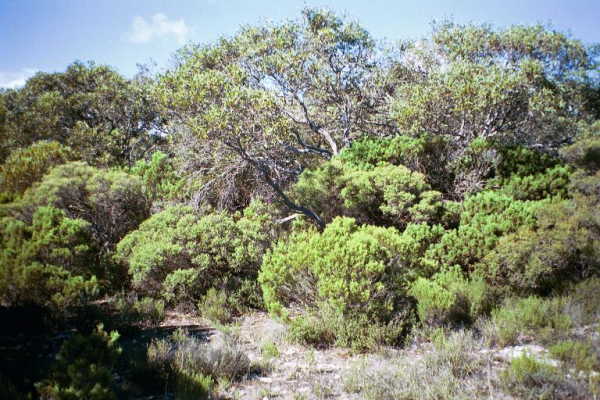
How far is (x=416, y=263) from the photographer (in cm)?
670

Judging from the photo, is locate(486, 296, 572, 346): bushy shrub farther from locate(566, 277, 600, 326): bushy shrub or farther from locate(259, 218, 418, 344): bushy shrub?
locate(259, 218, 418, 344): bushy shrub

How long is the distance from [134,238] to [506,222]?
6.99 meters

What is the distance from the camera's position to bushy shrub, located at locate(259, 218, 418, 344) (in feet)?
17.2

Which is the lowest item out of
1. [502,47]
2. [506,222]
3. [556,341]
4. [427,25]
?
[556,341]

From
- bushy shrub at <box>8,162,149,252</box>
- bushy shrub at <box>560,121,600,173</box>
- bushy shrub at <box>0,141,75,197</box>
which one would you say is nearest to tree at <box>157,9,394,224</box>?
bushy shrub at <box>8,162,149,252</box>

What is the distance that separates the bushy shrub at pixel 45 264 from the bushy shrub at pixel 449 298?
466 centimetres

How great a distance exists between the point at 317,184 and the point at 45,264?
17.1 ft

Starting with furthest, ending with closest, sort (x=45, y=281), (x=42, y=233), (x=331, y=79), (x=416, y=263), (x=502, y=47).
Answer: (x=502, y=47)
(x=331, y=79)
(x=416, y=263)
(x=42, y=233)
(x=45, y=281)

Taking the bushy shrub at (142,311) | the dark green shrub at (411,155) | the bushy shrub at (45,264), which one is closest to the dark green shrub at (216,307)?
the bushy shrub at (142,311)

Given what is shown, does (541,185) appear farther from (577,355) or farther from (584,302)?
(577,355)

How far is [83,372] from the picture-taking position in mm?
3359

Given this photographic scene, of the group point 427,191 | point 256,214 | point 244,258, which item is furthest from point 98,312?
point 427,191

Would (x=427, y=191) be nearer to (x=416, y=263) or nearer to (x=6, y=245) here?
(x=416, y=263)

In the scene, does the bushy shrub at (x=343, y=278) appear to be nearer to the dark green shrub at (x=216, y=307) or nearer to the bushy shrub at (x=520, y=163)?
the dark green shrub at (x=216, y=307)
